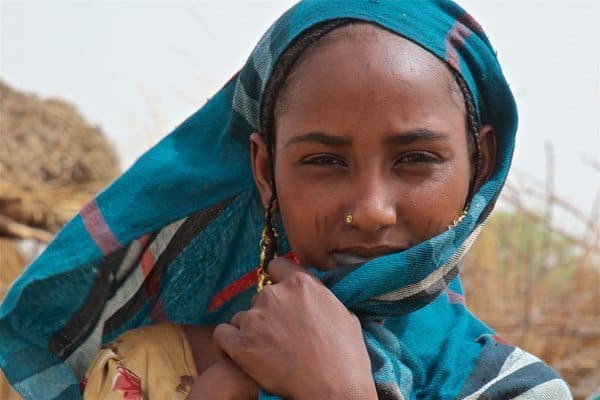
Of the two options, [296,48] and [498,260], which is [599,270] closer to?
[498,260]

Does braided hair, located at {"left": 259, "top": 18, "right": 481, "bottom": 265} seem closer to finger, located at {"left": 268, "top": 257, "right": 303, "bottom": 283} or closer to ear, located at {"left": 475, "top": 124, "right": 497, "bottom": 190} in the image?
ear, located at {"left": 475, "top": 124, "right": 497, "bottom": 190}

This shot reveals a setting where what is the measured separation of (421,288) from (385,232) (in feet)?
0.45

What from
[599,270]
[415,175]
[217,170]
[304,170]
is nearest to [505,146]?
[415,175]

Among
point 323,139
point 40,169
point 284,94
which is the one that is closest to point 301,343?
point 323,139

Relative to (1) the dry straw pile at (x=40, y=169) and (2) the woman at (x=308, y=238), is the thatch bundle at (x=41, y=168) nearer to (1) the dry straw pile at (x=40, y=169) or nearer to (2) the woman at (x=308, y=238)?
(1) the dry straw pile at (x=40, y=169)

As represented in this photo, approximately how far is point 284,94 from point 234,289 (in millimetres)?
477

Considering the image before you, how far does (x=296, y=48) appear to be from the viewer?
5.60 ft

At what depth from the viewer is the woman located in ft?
5.21

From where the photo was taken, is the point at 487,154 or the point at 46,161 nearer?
the point at 487,154

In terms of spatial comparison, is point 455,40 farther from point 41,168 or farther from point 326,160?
point 41,168

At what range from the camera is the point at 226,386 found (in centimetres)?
160

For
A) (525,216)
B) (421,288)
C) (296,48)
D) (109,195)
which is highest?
(296,48)

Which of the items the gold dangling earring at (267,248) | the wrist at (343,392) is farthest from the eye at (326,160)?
the wrist at (343,392)

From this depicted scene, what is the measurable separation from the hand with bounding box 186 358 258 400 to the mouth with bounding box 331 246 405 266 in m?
0.24
